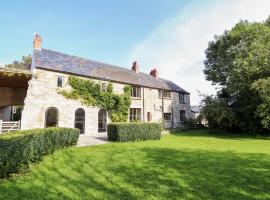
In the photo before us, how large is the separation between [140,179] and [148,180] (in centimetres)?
32

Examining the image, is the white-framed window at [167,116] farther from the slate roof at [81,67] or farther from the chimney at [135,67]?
the chimney at [135,67]

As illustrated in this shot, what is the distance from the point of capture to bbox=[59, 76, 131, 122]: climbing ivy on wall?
75.8 ft

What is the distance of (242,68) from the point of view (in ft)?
86.3

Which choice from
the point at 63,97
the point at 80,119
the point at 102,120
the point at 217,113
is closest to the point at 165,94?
the point at 217,113

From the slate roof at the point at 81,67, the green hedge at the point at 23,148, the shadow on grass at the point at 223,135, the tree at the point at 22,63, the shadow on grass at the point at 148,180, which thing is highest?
the tree at the point at 22,63

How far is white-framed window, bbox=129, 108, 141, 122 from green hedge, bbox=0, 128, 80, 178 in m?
16.9

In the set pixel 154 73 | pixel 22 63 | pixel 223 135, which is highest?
pixel 22 63

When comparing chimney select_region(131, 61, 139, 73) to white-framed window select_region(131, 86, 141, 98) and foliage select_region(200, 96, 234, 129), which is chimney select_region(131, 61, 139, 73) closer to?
white-framed window select_region(131, 86, 141, 98)

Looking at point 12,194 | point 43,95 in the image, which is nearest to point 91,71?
point 43,95

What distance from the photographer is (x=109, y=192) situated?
690 cm

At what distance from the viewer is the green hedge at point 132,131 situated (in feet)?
58.7

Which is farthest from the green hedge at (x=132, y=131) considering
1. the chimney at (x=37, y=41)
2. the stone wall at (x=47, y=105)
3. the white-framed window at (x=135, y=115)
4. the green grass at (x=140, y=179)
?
the chimney at (x=37, y=41)

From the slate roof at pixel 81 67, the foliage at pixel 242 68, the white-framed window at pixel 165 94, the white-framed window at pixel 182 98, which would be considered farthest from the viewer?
the white-framed window at pixel 182 98

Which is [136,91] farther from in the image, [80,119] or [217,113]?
[217,113]
